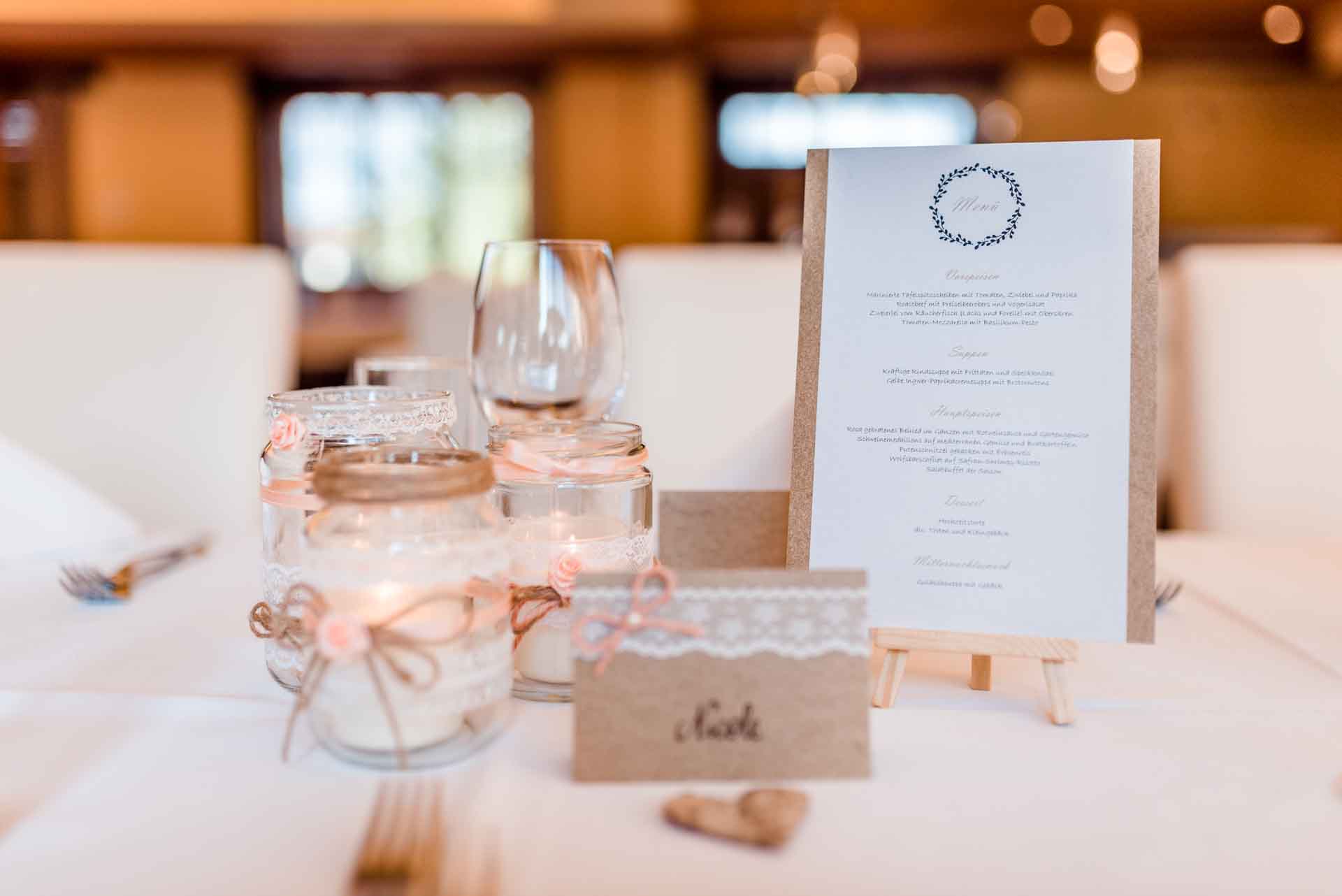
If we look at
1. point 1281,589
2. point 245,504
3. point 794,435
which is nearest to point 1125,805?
point 794,435

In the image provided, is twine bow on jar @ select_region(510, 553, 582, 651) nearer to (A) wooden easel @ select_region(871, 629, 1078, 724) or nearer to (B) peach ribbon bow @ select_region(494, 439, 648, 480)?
(B) peach ribbon bow @ select_region(494, 439, 648, 480)

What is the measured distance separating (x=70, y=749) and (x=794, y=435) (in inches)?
16.6

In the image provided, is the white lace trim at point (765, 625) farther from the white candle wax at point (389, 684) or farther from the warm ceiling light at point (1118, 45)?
the warm ceiling light at point (1118, 45)

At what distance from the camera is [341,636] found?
0.50m

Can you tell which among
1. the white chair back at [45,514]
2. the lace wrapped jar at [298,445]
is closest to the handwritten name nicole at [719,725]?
the lace wrapped jar at [298,445]

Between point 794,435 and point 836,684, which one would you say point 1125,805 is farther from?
point 794,435

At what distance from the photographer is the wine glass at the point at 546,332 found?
0.79 metres

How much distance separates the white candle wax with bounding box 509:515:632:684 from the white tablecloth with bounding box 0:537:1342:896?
31 mm

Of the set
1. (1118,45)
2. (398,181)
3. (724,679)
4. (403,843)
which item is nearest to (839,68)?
(1118,45)

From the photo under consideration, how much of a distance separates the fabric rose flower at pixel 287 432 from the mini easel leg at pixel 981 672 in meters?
0.41

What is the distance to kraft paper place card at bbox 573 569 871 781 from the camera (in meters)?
0.52

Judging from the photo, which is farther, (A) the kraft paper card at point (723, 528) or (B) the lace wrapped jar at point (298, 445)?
(A) the kraft paper card at point (723, 528)

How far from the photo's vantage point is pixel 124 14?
525cm

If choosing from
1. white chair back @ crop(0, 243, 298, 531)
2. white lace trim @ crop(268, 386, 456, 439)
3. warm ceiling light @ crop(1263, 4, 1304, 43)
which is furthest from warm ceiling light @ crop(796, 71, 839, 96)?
white lace trim @ crop(268, 386, 456, 439)
